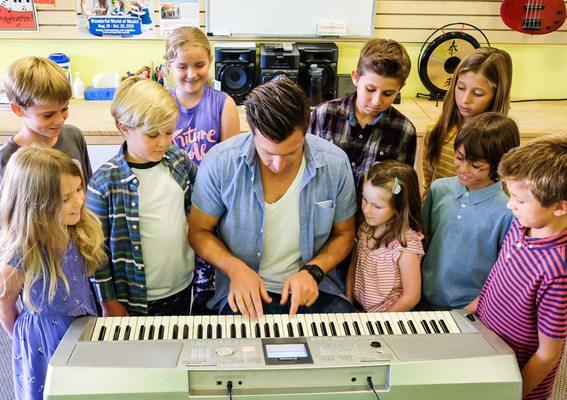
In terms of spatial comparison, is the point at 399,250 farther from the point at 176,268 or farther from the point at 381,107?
Result: the point at 176,268

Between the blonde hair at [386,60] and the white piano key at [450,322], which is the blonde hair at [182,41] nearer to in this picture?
the blonde hair at [386,60]

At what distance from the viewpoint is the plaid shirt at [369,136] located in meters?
2.18

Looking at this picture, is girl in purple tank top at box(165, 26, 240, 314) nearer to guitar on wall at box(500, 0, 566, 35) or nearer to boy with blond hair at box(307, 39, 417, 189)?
boy with blond hair at box(307, 39, 417, 189)

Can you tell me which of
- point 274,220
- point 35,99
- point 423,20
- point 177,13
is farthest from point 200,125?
point 423,20

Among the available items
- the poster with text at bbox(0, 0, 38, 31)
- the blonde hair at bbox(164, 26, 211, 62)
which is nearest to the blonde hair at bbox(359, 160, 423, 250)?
the blonde hair at bbox(164, 26, 211, 62)

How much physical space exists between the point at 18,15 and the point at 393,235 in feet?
9.44

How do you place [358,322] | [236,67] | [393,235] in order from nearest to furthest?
1. [358,322]
2. [393,235]
3. [236,67]

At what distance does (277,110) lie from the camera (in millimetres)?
1561

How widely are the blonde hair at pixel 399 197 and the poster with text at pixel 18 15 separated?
105 inches

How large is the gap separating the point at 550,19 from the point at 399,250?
8.03 ft

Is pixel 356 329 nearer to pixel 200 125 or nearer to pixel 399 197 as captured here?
pixel 399 197

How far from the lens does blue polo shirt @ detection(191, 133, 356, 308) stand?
5.84 ft

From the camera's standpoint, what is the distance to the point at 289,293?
1.77 m

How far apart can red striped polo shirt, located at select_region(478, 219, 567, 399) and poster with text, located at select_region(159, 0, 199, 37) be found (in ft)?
8.50
